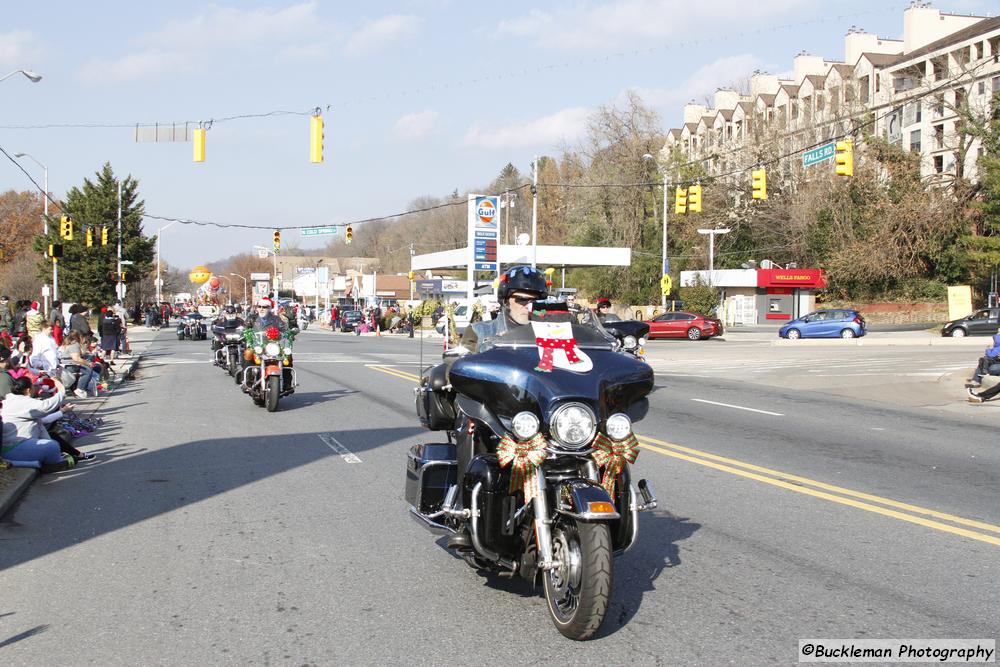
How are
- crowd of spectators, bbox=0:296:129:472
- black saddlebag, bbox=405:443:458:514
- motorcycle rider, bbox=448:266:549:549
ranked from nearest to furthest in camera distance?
motorcycle rider, bbox=448:266:549:549, black saddlebag, bbox=405:443:458:514, crowd of spectators, bbox=0:296:129:472

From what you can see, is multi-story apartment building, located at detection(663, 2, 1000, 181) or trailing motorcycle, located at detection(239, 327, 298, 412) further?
multi-story apartment building, located at detection(663, 2, 1000, 181)

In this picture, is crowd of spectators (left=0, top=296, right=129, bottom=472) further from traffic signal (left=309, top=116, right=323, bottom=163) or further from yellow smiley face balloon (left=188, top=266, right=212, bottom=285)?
yellow smiley face balloon (left=188, top=266, right=212, bottom=285)

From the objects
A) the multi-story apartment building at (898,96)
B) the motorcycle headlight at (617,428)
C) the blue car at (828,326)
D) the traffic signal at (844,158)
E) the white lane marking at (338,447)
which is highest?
the multi-story apartment building at (898,96)

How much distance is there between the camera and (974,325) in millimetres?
40969

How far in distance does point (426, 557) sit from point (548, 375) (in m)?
2.15

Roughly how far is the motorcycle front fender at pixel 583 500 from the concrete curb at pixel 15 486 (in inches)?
205

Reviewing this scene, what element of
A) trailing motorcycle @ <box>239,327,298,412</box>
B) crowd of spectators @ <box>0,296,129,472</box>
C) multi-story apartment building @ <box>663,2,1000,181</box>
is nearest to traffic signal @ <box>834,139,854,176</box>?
trailing motorcycle @ <box>239,327,298,412</box>

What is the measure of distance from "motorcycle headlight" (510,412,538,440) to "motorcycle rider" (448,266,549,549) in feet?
2.21

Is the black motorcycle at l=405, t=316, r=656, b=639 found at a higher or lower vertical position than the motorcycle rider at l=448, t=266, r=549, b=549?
lower

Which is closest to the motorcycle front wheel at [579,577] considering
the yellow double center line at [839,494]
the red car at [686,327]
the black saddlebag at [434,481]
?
the black saddlebag at [434,481]

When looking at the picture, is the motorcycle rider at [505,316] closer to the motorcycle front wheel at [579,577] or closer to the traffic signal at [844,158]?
the motorcycle front wheel at [579,577]

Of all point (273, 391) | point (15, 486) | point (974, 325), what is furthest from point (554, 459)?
point (974, 325)

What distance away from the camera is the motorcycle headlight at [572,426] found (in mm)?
4629

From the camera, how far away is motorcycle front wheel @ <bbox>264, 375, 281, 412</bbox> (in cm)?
1459
